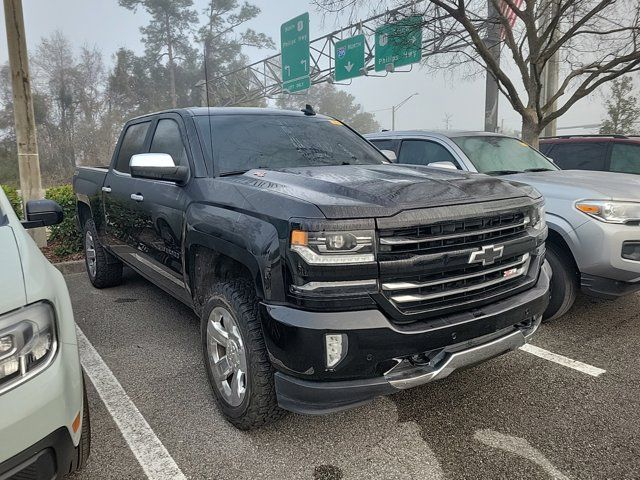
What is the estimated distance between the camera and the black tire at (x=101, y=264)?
5.33 m

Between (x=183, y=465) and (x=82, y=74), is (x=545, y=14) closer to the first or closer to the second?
(x=183, y=465)

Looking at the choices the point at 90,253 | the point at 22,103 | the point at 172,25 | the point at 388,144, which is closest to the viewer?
the point at 90,253

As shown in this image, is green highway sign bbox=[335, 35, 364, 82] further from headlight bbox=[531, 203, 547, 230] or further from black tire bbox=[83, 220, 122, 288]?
headlight bbox=[531, 203, 547, 230]

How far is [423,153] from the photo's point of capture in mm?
5523

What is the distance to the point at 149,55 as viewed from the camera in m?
31.7

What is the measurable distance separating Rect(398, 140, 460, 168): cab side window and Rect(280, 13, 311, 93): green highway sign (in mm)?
12970

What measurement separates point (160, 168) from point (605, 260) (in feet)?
11.0

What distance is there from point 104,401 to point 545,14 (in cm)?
935

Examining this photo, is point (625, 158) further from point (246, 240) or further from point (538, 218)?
point (246, 240)

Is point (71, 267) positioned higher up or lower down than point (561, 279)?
lower down

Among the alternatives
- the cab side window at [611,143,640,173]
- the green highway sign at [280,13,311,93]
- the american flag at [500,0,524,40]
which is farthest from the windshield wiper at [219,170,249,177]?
the green highway sign at [280,13,311,93]

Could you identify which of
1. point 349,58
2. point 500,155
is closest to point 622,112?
point 349,58

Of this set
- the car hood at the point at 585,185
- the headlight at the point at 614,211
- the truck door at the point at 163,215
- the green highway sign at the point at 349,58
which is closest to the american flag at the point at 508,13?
the car hood at the point at 585,185

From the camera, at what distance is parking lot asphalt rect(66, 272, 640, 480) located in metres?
2.34
